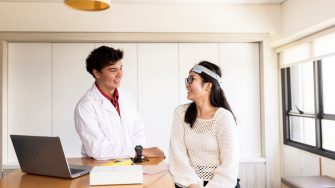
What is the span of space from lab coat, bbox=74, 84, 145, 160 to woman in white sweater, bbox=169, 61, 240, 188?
0.34 m

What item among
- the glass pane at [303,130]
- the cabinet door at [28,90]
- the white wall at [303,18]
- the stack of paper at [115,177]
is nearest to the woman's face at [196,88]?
the stack of paper at [115,177]

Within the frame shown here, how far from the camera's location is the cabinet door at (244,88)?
4047mm

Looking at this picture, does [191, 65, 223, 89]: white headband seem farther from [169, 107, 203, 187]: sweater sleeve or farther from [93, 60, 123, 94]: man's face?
[93, 60, 123, 94]: man's face

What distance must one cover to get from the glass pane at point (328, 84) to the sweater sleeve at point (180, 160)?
196 cm

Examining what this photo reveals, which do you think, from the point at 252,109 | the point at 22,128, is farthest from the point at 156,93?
the point at 22,128

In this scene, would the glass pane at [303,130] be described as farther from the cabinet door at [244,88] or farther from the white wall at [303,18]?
the white wall at [303,18]

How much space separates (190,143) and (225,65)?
219 cm

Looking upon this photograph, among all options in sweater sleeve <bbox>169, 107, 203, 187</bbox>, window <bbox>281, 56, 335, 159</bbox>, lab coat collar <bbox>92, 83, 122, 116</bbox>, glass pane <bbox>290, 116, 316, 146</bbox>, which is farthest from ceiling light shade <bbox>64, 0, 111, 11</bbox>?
glass pane <bbox>290, 116, 316, 146</bbox>

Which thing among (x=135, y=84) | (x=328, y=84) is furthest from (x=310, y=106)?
(x=135, y=84)

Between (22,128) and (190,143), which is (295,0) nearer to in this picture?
(190,143)

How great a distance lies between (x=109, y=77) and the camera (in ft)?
8.11

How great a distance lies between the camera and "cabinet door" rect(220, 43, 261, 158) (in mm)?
4047

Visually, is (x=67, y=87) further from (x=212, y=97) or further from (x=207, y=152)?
(x=207, y=152)

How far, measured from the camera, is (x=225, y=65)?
4.04 m
